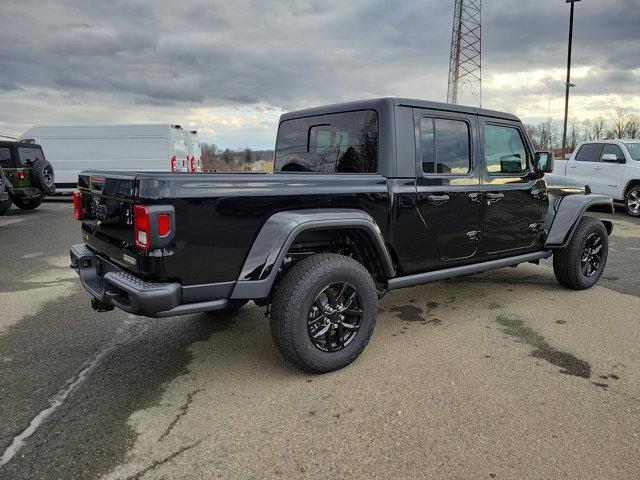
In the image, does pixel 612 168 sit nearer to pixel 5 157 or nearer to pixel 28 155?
pixel 28 155

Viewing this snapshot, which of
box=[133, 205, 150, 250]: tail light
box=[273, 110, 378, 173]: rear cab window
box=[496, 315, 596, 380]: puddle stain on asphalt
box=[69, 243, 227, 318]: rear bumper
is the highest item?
box=[273, 110, 378, 173]: rear cab window

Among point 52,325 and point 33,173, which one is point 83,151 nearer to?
point 33,173

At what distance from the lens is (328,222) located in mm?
2990

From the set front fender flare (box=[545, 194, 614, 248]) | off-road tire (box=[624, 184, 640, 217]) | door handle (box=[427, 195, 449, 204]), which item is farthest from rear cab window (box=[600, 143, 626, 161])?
door handle (box=[427, 195, 449, 204])

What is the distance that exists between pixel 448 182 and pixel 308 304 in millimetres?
1629

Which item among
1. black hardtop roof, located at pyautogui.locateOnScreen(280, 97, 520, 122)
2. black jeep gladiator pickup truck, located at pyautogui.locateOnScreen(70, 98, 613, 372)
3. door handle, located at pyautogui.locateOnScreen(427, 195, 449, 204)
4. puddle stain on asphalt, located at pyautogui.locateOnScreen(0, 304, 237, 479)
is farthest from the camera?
door handle, located at pyautogui.locateOnScreen(427, 195, 449, 204)

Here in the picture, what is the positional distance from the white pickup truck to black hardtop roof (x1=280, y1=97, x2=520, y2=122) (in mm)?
8499

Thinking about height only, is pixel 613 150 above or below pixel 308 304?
above

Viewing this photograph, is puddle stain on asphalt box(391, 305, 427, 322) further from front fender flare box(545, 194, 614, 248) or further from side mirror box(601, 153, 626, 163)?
side mirror box(601, 153, 626, 163)

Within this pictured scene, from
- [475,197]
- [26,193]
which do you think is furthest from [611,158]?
[26,193]

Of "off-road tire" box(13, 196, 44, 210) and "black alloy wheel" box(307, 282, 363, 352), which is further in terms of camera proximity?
"off-road tire" box(13, 196, 44, 210)

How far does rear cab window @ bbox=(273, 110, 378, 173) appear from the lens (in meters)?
3.61

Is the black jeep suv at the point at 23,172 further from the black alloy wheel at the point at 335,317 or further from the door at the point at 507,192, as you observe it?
the door at the point at 507,192

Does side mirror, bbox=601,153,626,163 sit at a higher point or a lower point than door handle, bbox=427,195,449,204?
higher
